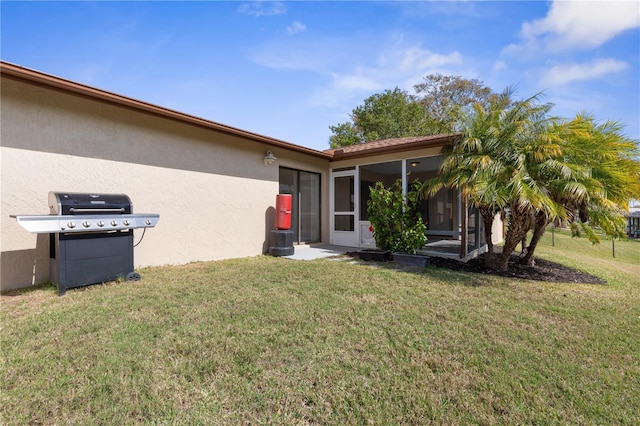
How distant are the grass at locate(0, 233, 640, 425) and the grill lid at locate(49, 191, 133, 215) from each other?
3.84ft

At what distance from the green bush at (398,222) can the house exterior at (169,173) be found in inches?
60.5

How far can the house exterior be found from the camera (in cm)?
440

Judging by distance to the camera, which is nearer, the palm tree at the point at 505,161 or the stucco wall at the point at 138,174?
the stucco wall at the point at 138,174

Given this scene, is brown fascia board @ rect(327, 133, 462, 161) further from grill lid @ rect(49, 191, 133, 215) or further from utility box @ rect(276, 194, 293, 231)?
grill lid @ rect(49, 191, 133, 215)

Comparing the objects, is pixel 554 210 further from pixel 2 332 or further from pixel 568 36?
pixel 2 332

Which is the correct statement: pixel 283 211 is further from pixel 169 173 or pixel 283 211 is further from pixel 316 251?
pixel 169 173

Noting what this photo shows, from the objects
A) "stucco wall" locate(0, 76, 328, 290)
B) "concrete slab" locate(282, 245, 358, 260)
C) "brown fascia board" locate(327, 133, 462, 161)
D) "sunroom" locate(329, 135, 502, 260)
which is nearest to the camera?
"stucco wall" locate(0, 76, 328, 290)

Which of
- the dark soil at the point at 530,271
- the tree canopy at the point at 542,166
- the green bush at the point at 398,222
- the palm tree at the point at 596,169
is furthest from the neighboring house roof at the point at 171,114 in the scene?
the dark soil at the point at 530,271

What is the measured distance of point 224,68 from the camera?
8.36 metres

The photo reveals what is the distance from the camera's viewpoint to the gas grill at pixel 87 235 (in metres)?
4.00

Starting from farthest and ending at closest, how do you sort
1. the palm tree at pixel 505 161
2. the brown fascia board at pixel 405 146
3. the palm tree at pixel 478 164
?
1. the brown fascia board at pixel 405 146
2. the palm tree at pixel 478 164
3. the palm tree at pixel 505 161

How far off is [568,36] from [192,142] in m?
10.8

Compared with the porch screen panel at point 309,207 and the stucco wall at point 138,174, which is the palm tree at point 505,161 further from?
the stucco wall at point 138,174

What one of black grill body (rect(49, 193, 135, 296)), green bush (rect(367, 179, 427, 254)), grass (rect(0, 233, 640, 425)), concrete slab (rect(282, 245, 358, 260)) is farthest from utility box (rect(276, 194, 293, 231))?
black grill body (rect(49, 193, 135, 296))
